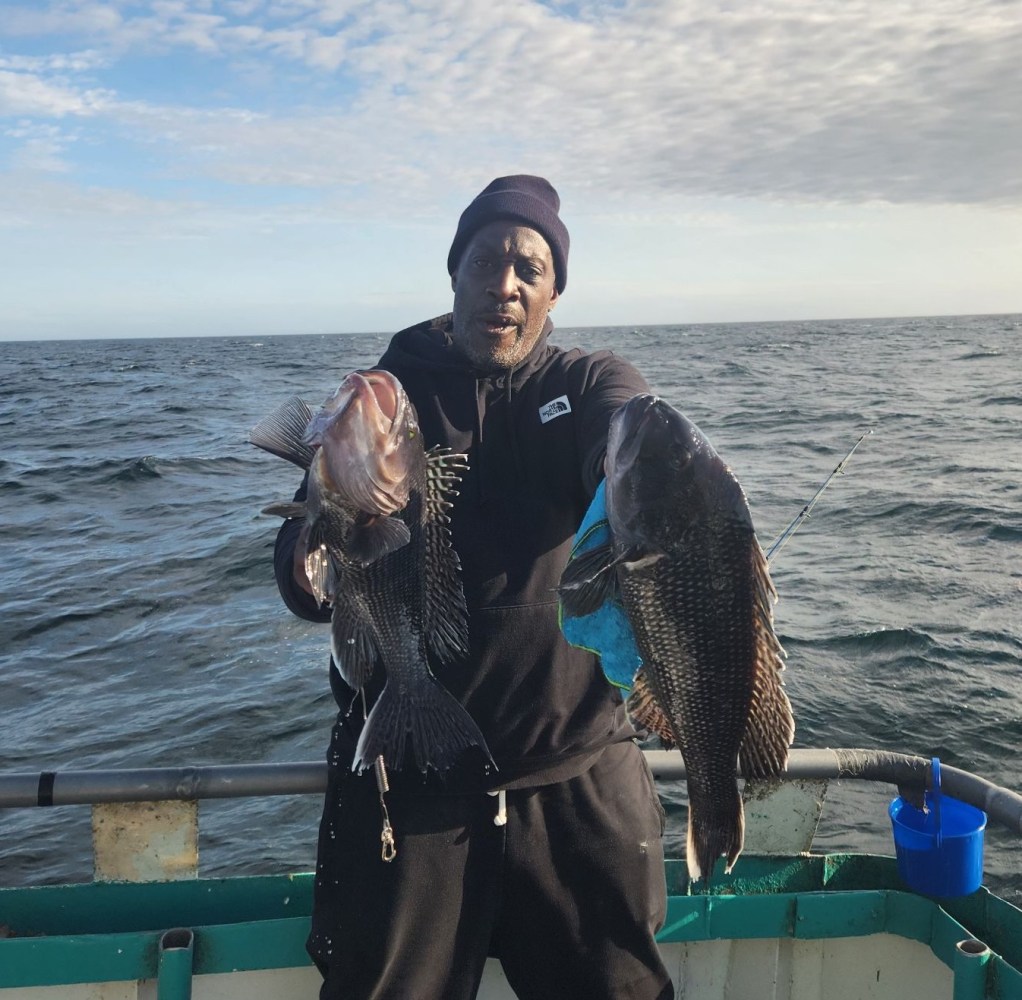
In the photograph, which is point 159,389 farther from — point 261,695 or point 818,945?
point 818,945

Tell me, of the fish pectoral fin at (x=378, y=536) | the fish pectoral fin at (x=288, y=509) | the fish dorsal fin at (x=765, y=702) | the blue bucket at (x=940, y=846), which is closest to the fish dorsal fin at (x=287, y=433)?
the fish pectoral fin at (x=288, y=509)

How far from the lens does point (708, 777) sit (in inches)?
99.7

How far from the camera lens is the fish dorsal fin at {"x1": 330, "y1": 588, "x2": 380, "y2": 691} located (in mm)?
2855

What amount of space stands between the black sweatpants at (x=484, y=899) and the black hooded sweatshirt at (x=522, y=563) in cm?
13

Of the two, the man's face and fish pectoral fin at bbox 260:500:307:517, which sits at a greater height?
the man's face

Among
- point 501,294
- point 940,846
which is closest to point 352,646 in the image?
point 501,294

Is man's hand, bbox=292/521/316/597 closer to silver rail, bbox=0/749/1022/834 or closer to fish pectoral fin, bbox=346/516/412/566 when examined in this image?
fish pectoral fin, bbox=346/516/412/566

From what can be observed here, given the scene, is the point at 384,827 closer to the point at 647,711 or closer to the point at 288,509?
the point at 647,711

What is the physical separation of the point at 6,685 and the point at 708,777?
1071 centimetres

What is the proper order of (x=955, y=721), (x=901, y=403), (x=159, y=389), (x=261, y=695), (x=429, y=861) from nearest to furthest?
(x=429, y=861)
(x=955, y=721)
(x=261, y=695)
(x=901, y=403)
(x=159, y=389)

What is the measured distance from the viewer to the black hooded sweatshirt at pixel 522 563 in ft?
10.1

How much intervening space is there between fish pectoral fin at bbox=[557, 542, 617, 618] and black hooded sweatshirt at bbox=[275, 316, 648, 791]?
19.0 inches

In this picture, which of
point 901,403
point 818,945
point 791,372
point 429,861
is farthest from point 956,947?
point 791,372

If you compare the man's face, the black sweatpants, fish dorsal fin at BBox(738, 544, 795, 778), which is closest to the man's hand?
the black sweatpants
